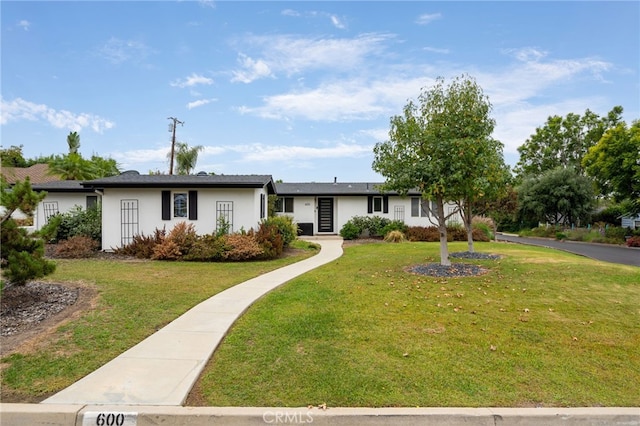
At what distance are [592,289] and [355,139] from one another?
47.3 feet

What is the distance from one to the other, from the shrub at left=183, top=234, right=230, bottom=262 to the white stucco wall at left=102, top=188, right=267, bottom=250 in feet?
5.02

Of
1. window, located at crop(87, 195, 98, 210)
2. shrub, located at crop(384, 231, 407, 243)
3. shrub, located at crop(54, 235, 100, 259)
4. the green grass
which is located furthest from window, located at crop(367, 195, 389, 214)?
window, located at crop(87, 195, 98, 210)

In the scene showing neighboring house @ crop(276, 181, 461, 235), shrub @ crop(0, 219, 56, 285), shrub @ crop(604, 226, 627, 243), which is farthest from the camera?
shrub @ crop(604, 226, 627, 243)

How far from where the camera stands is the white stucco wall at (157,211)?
13305 mm

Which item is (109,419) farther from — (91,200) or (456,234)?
(456,234)

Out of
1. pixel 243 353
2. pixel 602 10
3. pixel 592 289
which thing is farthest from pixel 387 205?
pixel 243 353

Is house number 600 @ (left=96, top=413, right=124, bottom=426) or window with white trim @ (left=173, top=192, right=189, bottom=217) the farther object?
window with white trim @ (left=173, top=192, right=189, bottom=217)

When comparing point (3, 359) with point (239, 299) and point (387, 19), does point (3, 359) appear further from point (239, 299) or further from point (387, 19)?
point (387, 19)

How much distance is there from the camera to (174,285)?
7.80m

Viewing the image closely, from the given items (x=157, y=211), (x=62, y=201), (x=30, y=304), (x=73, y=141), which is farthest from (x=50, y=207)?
(x=73, y=141)

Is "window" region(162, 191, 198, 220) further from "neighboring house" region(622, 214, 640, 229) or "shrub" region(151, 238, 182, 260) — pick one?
"neighboring house" region(622, 214, 640, 229)

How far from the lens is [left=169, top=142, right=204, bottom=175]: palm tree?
2914 cm

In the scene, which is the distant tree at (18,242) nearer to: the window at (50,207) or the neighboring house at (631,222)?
the window at (50,207)

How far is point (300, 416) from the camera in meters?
2.91
